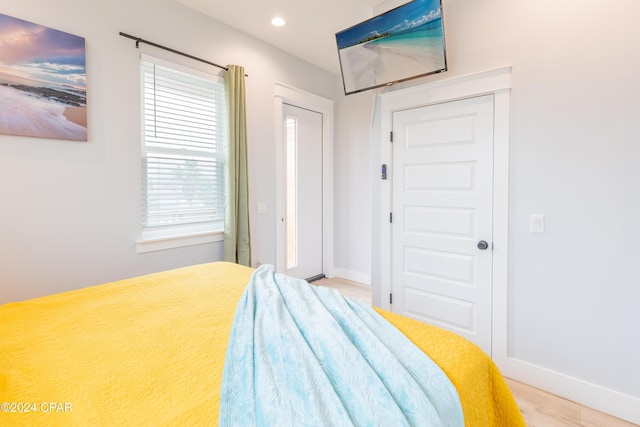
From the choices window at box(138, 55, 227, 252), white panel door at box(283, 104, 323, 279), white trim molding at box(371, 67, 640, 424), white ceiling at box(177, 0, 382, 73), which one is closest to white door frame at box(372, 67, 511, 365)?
white trim molding at box(371, 67, 640, 424)

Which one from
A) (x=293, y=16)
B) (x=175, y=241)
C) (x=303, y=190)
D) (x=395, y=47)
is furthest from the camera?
(x=303, y=190)

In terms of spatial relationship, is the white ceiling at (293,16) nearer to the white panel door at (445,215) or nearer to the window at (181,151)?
the window at (181,151)

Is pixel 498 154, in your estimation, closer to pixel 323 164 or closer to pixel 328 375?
pixel 328 375

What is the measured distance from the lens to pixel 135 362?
0.99 m

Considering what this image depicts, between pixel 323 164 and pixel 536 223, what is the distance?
269 cm

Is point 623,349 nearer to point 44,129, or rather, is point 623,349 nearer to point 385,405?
point 385,405

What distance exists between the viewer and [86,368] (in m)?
0.95

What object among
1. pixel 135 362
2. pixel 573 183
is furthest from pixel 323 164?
pixel 135 362

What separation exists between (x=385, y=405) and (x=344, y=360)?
18 centimetres

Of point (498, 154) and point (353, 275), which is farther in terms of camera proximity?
point (353, 275)

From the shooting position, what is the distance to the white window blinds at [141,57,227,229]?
249 cm

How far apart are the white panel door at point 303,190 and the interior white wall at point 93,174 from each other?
121 centimetres

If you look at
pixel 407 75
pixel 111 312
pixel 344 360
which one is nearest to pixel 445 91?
pixel 407 75

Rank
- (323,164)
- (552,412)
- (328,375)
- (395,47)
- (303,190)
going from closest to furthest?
1. (328,375)
2. (552,412)
3. (395,47)
4. (303,190)
5. (323,164)
